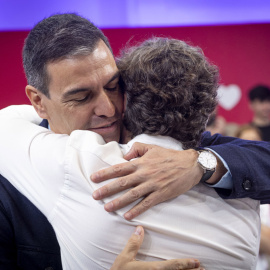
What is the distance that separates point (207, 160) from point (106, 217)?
0.33 meters

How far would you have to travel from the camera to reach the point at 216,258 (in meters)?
1.06

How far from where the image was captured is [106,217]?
3.29ft

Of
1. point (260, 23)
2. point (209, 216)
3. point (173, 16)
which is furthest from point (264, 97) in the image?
point (209, 216)

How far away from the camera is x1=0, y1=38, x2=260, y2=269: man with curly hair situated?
102cm

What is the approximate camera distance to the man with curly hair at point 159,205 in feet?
3.35

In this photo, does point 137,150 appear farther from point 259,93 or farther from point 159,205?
point 259,93

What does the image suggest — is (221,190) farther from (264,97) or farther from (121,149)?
(264,97)

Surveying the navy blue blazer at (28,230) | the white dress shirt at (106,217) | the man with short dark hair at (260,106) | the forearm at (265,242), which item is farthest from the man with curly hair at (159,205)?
the man with short dark hair at (260,106)

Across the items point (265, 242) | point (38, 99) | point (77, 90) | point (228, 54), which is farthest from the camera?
point (228, 54)

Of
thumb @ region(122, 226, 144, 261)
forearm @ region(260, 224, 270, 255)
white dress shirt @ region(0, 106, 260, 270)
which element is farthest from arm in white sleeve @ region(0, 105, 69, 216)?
forearm @ region(260, 224, 270, 255)

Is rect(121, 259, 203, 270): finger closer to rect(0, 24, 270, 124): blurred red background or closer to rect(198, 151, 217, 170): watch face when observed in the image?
rect(198, 151, 217, 170): watch face

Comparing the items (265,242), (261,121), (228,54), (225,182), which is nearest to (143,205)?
(225,182)

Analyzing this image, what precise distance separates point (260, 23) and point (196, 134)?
3387 mm

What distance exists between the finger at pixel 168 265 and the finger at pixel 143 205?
4.5 inches
